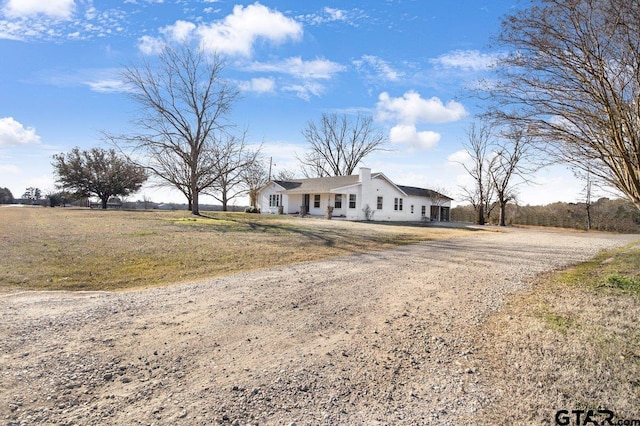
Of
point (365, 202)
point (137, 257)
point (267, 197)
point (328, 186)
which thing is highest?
point (328, 186)

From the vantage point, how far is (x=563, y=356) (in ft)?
12.5

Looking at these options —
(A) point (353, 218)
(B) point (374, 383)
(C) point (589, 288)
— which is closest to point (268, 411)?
(B) point (374, 383)

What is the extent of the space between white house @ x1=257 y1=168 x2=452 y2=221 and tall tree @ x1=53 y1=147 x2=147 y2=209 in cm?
2258

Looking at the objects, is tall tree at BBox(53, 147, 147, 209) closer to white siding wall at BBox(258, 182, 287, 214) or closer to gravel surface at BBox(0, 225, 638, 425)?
white siding wall at BBox(258, 182, 287, 214)

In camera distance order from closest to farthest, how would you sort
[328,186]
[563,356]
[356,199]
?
[563,356] < [356,199] < [328,186]

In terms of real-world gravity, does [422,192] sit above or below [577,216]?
above

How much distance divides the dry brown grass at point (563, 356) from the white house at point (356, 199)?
24854 millimetres

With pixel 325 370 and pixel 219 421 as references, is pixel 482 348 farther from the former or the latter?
pixel 219 421

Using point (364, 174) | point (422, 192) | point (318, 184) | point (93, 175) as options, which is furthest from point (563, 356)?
point (93, 175)

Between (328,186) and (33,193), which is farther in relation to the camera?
(33,193)

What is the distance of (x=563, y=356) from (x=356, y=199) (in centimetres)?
2712

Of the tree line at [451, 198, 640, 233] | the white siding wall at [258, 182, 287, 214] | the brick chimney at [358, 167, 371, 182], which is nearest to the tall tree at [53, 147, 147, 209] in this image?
the white siding wall at [258, 182, 287, 214]

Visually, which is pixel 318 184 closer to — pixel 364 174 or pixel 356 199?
pixel 356 199

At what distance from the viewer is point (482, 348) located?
417 centimetres
